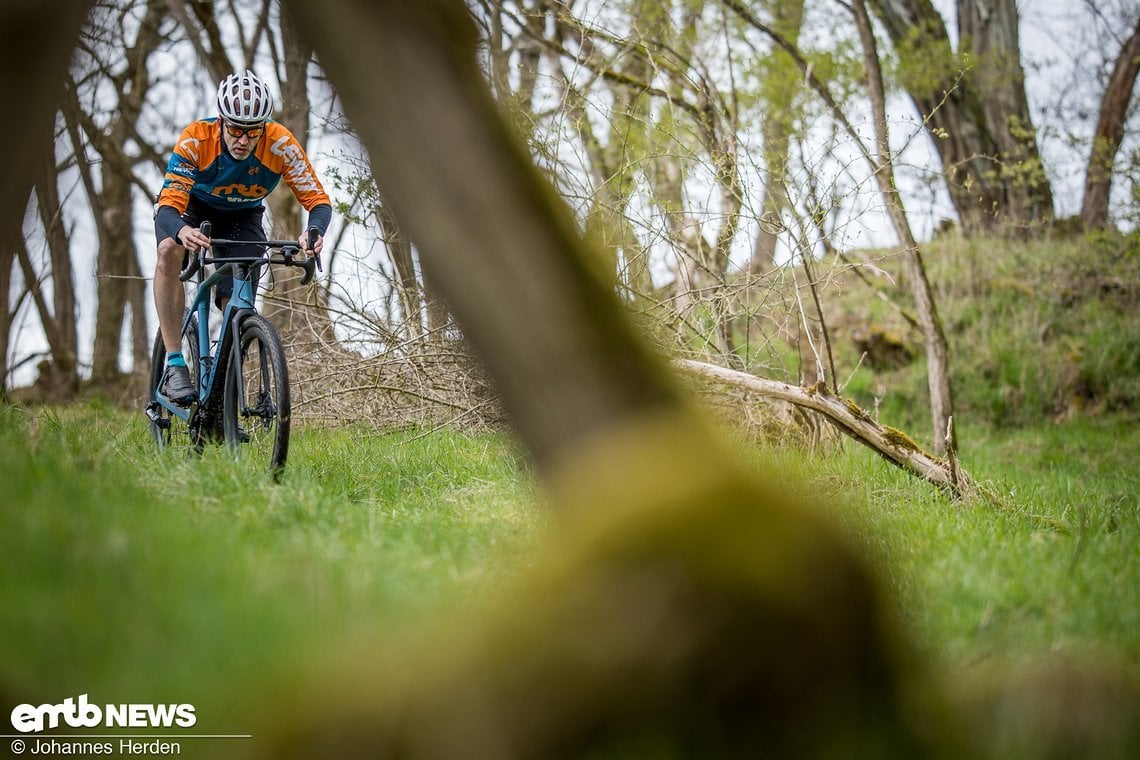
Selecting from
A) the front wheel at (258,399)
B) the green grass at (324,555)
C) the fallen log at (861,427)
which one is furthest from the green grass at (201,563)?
the fallen log at (861,427)

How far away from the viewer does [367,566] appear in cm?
306

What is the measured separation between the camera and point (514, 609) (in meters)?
1.68

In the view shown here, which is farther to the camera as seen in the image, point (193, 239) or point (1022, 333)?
point (1022, 333)

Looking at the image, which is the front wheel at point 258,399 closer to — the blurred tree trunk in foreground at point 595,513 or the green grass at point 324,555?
the green grass at point 324,555

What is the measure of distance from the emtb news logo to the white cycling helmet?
12.2 feet

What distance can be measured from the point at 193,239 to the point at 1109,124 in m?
14.5

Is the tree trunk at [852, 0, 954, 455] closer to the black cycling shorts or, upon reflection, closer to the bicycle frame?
the black cycling shorts

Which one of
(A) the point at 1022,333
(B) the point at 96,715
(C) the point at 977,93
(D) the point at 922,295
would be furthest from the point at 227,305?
(C) the point at 977,93

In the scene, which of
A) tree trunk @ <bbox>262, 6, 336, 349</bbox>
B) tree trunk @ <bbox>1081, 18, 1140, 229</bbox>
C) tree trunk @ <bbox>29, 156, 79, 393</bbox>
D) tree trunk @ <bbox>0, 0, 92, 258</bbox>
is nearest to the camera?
tree trunk @ <bbox>0, 0, 92, 258</bbox>

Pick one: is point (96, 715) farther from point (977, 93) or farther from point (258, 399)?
point (977, 93)

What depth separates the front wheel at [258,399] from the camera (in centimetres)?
466

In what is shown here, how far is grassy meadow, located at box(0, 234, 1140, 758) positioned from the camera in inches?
83.1

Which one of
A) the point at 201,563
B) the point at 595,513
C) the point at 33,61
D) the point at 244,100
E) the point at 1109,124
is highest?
the point at 1109,124

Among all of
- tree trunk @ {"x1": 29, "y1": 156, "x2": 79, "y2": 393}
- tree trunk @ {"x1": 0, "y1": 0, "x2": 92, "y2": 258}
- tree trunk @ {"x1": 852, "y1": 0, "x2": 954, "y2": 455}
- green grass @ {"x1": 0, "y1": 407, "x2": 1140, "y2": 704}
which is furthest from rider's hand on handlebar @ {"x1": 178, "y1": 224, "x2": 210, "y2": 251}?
tree trunk @ {"x1": 29, "y1": 156, "x2": 79, "y2": 393}
